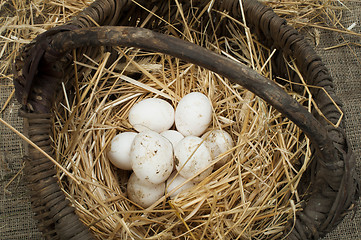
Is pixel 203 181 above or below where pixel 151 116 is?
below

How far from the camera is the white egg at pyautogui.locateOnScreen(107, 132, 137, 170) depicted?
100 centimetres

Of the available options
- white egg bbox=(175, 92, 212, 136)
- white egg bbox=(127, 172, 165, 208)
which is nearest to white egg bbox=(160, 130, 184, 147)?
white egg bbox=(175, 92, 212, 136)

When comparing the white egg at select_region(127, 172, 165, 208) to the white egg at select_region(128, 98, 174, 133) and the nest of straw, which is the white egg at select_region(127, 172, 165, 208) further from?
the white egg at select_region(128, 98, 174, 133)

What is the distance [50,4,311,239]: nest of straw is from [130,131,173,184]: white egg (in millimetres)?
76

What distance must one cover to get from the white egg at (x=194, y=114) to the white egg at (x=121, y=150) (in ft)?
0.50

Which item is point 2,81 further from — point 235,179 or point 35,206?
point 235,179

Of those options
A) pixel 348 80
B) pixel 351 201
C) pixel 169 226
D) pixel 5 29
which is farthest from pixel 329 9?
pixel 5 29

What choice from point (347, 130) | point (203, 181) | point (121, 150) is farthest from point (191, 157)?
point (347, 130)

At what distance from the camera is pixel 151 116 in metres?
1.02

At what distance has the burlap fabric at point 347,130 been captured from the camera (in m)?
1.06

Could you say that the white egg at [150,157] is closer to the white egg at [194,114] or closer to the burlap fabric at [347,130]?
the white egg at [194,114]

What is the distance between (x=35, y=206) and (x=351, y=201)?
73 cm

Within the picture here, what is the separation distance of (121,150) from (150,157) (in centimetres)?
14

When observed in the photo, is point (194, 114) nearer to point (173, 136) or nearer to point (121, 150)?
point (173, 136)
